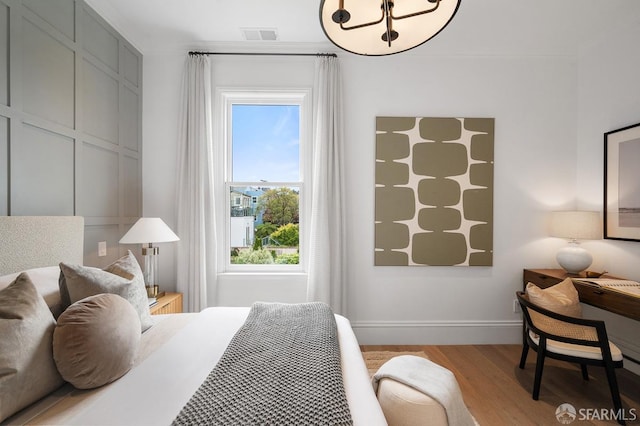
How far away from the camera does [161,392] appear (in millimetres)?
1040

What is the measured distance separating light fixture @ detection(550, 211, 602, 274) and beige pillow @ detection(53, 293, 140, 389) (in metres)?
3.34

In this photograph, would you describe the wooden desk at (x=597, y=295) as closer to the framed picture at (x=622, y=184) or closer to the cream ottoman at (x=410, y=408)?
the framed picture at (x=622, y=184)

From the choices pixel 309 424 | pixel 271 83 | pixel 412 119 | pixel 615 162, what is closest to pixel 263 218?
pixel 271 83

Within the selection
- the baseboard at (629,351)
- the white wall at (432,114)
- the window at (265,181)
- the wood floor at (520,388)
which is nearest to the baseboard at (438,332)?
the white wall at (432,114)

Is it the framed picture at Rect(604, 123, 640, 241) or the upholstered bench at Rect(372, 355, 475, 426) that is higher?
the framed picture at Rect(604, 123, 640, 241)

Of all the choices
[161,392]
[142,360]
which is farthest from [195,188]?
[161,392]

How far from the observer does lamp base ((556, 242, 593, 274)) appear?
2.46 meters

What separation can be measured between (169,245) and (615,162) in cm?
424

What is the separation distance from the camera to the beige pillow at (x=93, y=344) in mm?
1021

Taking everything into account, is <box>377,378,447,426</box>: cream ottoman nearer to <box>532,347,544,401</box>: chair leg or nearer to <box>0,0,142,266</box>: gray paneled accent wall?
<box>532,347,544,401</box>: chair leg

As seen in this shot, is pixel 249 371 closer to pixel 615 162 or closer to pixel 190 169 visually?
pixel 190 169

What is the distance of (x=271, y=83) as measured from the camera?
2801mm

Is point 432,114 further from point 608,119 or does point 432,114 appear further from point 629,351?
point 629,351

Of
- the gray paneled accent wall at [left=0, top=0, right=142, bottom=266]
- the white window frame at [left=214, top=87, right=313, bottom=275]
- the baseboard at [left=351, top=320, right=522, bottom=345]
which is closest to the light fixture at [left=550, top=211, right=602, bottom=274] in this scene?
the baseboard at [left=351, top=320, right=522, bottom=345]
